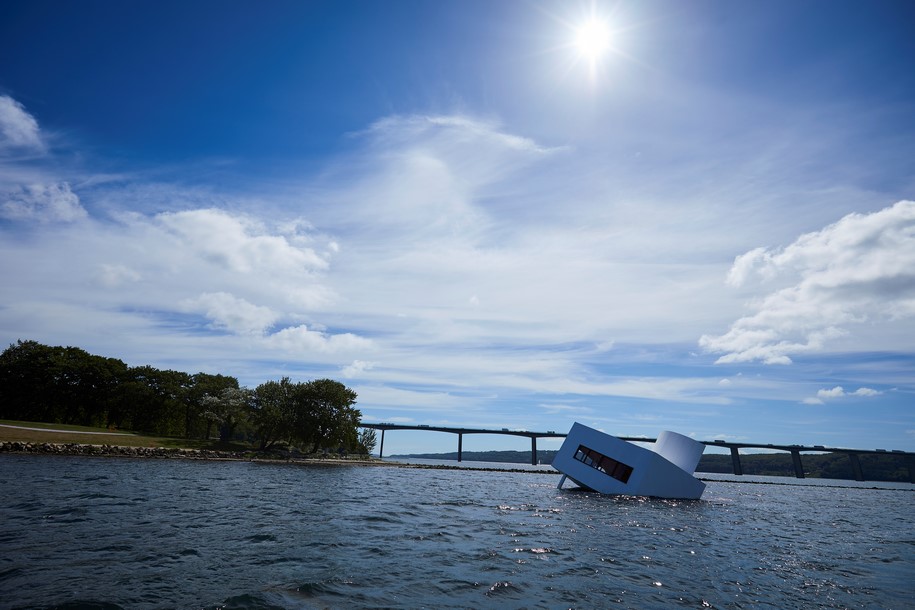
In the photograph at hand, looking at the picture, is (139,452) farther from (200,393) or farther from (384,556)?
(384,556)

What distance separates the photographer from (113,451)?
53.0 metres

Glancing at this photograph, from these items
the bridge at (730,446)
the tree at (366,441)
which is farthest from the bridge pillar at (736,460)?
the tree at (366,441)

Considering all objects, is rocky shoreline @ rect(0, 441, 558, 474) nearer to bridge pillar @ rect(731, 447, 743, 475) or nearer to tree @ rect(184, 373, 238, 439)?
tree @ rect(184, 373, 238, 439)

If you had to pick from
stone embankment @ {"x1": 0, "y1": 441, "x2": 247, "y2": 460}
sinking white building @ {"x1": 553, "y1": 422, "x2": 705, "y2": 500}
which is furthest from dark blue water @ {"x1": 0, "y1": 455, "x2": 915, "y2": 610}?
stone embankment @ {"x1": 0, "y1": 441, "x2": 247, "y2": 460}

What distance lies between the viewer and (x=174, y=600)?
9.55 meters

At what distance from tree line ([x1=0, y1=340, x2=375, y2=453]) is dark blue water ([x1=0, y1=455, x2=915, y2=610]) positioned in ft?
162

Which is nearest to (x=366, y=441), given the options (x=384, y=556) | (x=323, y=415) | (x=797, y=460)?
(x=323, y=415)

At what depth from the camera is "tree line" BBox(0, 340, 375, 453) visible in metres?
78.2

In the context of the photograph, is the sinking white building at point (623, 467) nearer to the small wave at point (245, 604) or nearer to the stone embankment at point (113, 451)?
the small wave at point (245, 604)

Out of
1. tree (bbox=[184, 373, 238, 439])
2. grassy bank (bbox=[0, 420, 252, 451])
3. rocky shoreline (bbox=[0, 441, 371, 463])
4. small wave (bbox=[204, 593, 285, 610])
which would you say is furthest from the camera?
tree (bbox=[184, 373, 238, 439])

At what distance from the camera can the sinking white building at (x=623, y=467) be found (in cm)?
4572

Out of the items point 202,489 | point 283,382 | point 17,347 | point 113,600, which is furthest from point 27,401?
point 113,600

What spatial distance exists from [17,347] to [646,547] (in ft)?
361

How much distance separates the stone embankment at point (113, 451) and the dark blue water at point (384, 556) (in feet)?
71.6
